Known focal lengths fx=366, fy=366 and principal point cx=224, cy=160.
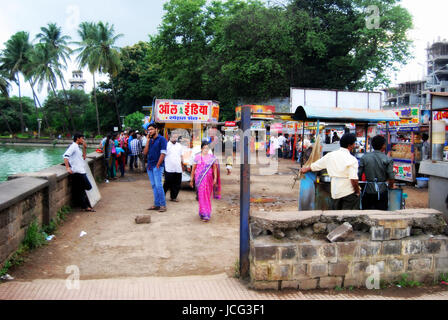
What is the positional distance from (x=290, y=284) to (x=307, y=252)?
379 millimetres

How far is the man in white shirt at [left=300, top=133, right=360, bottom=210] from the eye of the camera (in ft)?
16.1

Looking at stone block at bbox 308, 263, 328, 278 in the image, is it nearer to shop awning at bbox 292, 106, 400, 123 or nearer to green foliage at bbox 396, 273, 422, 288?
green foliage at bbox 396, 273, 422, 288

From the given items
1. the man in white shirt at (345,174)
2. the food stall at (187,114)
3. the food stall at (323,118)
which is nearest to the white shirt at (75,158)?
the food stall at (187,114)

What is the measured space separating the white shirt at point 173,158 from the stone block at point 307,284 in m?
5.16

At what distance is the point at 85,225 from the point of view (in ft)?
21.6

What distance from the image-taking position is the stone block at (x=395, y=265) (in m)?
3.99

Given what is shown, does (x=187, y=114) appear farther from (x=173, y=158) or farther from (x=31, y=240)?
(x=31, y=240)

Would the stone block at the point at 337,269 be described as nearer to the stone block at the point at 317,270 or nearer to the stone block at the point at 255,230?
the stone block at the point at 317,270

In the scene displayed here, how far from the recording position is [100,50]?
145ft

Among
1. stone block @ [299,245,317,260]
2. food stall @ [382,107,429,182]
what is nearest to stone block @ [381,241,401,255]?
stone block @ [299,245,317,260]

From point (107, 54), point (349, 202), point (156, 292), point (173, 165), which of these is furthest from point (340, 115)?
point (107, 54)

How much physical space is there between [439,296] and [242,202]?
7.49ft

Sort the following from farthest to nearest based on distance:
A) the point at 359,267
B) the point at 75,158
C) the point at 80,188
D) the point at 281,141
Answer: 1. the point at 281,141
2. the point at 80,188
3. the point at 75,158
4. the point at 359,267
